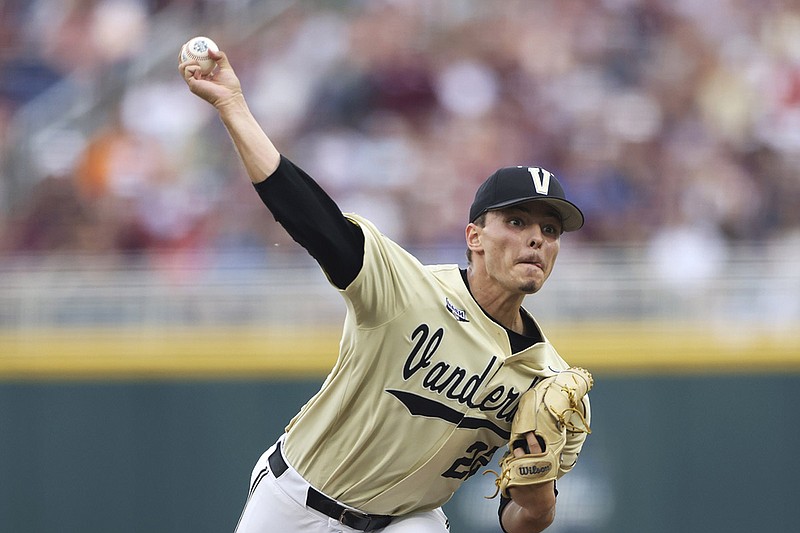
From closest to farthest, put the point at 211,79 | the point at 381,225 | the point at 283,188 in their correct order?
the point at 283,188, the point at 211,79, the point at 381,225

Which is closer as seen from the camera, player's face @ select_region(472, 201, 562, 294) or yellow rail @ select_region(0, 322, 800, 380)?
player's face @ select_region(472, 201, 562, 294)

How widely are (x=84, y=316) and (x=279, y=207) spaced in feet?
17.9

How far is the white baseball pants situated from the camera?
14.2ft

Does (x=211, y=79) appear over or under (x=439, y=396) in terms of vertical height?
over

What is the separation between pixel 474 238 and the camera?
435 centimetres

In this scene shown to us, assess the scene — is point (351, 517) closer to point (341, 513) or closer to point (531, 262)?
point (341, 513)

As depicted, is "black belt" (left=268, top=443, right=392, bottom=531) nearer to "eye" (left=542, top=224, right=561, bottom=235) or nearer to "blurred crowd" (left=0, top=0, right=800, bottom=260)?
"eye" (left=542, top=224, right=561, bottom=235)

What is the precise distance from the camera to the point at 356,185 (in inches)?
394

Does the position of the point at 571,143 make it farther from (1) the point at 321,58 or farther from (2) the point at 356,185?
(1) the point at 321,58

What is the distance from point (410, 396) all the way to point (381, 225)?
17.9 ft

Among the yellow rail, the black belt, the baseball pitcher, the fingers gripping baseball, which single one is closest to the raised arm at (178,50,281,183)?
the fingers gripping baseball

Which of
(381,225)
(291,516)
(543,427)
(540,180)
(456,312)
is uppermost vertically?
(381,225)

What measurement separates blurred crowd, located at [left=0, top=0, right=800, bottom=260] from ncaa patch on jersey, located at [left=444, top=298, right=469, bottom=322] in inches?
204

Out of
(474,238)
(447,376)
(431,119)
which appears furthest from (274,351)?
(447,376)
